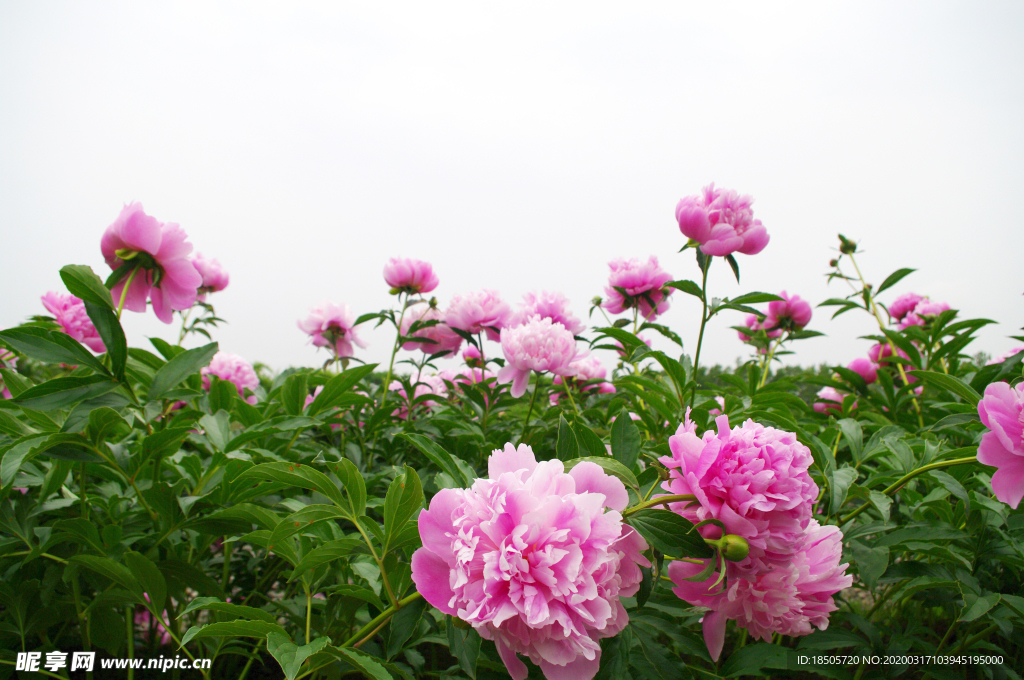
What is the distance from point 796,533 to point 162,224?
2.94ft

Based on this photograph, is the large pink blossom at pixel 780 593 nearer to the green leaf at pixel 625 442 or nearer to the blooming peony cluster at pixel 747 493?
the blooming peony cluster at pixel 747 493

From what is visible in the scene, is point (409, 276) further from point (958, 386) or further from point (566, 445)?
point (958, 386)

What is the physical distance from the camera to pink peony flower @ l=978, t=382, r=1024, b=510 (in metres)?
0.62

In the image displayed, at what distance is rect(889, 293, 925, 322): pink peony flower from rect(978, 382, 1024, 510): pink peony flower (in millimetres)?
2219

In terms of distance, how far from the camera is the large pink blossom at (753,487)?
50cm

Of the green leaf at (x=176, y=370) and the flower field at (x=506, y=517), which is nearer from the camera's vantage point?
the flower field at (x=506, y=517)

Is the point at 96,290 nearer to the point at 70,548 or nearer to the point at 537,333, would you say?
the point at 70,548

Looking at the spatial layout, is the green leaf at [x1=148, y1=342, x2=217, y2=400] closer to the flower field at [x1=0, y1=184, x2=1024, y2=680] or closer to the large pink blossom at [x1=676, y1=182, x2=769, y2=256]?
the flower field at [x1=0, y1=184, x2=1024, y2=680]

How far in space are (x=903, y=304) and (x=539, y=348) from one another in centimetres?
227


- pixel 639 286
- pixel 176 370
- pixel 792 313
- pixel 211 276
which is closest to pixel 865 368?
pixel 792 313

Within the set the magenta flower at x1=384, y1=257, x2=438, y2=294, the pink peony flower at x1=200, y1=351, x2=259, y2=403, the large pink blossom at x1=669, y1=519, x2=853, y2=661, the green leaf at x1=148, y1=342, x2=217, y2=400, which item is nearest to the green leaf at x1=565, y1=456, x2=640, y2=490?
the large pink blossom at x1=669, y1=519, x2=853, y2=661

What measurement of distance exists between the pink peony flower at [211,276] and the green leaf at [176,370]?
1495 millimetres

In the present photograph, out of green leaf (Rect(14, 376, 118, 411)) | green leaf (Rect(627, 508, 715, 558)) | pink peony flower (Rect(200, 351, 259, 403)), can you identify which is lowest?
pink peony flower (Rect(200, 351, 259, 403))

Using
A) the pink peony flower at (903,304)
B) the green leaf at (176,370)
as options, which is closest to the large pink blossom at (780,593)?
the green leaf at (176,370)
